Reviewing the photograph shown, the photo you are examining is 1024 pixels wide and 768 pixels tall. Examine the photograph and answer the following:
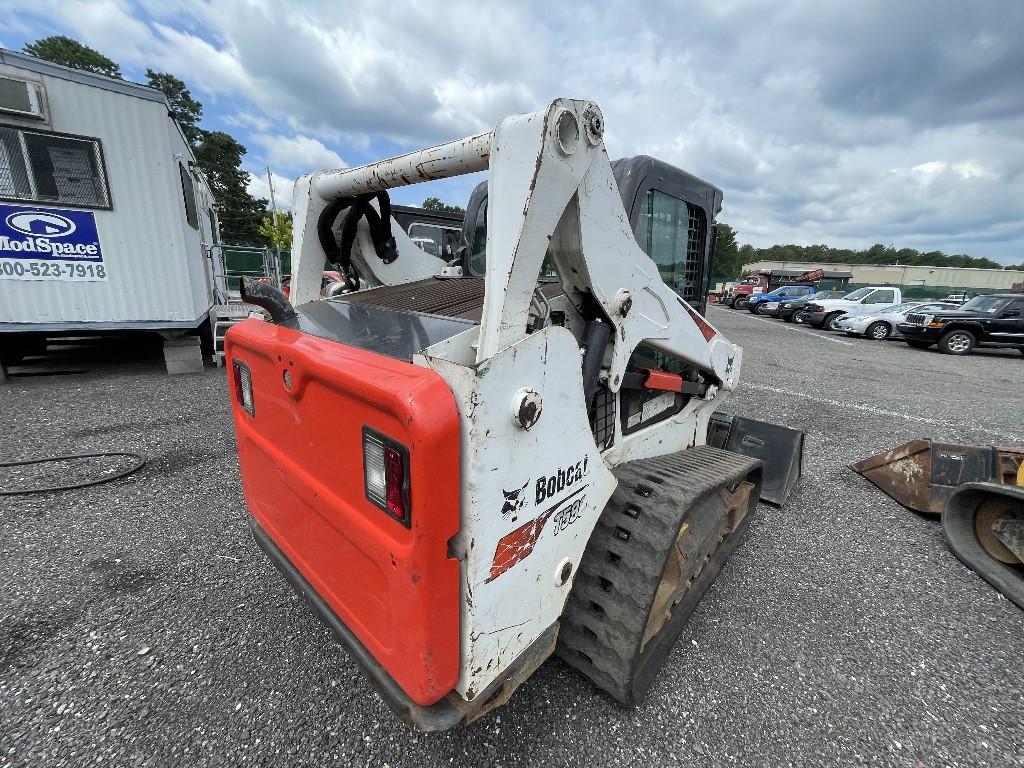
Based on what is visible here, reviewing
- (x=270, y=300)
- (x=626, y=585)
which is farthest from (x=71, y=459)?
(x=626, y=585)

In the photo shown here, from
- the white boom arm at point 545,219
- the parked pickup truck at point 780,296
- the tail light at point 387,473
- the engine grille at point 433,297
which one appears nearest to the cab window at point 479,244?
the engine grille at point 433,297

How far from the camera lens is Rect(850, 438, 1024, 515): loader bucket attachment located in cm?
330

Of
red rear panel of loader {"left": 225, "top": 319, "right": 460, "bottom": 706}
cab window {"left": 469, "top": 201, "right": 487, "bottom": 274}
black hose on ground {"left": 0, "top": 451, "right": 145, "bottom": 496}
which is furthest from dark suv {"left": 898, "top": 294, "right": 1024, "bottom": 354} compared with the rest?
black hose on ground {"left": 0, "top": 451, "right": 145, "bottom": 496}

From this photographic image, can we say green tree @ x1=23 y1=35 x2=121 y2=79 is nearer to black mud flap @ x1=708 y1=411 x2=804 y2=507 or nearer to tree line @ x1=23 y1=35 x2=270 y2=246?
tree line @ x1=23 y1=35 x2=270 y2=246

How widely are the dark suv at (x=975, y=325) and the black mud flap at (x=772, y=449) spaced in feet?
41.9

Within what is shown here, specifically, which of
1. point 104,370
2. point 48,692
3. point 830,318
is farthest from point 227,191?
point 48,692

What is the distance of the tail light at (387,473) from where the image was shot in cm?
124

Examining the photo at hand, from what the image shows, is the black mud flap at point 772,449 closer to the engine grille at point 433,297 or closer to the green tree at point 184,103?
the engine grille at point 433,297

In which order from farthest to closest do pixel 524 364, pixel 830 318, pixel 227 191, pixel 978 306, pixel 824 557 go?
pixel 227 191 → pixel 830 318 → pixel 978 306 → pixel 824 557 → pixel 524 364

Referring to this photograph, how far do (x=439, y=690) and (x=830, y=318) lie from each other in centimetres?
2083

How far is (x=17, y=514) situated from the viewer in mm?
3113

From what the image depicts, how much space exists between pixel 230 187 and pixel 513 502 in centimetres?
6152

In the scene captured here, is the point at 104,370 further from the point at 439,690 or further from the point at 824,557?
the point at 824,557

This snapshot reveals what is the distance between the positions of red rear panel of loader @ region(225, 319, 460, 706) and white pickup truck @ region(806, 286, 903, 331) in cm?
2022
